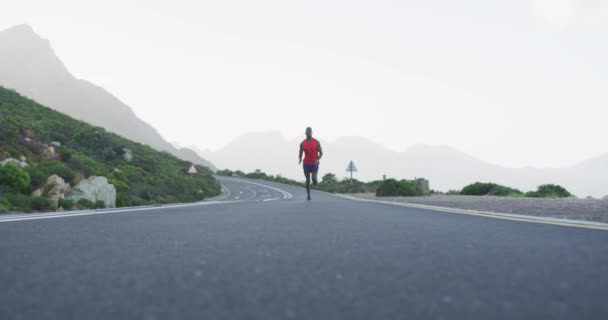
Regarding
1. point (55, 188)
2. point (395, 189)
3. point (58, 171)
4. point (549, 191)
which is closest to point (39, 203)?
point (55, 188)

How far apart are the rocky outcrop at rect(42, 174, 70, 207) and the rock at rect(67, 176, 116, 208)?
34cm

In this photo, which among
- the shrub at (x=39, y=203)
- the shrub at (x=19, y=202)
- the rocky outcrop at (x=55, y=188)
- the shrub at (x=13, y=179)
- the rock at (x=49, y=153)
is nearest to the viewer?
the shrub at (x=19, y=202)

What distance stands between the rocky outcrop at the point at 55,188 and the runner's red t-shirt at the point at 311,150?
27.5 ft

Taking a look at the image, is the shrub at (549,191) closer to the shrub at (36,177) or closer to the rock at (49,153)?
the shrub at (36,177)

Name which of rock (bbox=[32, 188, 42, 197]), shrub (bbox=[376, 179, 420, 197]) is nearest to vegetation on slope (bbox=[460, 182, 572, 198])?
shrub (bbox=[376, 179, 420, 197])

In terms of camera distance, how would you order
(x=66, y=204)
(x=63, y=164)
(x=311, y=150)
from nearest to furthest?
(x=66, y=204), (x=311, y=150), (x=63, y=164)

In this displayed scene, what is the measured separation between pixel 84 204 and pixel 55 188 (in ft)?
4.10

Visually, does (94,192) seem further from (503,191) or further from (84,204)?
(503,191)

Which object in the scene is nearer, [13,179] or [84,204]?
[13,179]

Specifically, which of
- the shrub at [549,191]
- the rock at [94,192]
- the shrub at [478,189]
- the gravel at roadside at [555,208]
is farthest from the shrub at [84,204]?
the shrub at [478,189]

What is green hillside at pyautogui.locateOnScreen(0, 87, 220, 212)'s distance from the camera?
12.9 metres

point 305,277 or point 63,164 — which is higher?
point 63,164

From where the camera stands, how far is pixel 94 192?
15812 mm

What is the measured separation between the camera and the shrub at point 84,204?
14252mm
